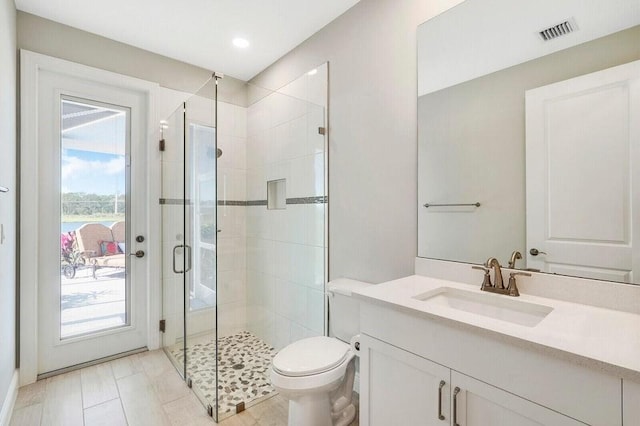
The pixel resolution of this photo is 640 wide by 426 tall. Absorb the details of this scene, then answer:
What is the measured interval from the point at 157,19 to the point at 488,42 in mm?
2191

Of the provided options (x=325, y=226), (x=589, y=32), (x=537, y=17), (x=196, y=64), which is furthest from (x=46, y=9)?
(x=589, y=32)

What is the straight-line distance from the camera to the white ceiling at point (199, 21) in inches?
82.2

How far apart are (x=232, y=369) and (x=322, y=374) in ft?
3.63

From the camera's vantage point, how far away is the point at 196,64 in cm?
294

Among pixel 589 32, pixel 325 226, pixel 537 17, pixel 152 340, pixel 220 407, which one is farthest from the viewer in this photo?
pixel 152 340

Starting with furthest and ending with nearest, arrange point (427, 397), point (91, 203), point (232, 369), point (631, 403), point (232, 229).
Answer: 1. point (232, 229)
2. point (91, 203)
3. point (232, 369)
4. point (427, 397)
5. point (631, 403)

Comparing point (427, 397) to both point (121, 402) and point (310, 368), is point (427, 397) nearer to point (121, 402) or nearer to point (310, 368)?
point (310, 368)

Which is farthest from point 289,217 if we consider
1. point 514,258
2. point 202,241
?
point 514,258

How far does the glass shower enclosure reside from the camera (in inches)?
83.7

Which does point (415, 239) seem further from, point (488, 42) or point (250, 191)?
point (250, 191)

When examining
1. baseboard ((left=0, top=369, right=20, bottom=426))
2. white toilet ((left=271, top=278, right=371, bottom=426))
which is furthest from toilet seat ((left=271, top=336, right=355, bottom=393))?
baseboard ((left=0, top=369, right=20, bottom=426))

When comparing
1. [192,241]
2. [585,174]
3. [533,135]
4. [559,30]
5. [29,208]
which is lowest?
[192,241]

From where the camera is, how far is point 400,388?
119 centimetres

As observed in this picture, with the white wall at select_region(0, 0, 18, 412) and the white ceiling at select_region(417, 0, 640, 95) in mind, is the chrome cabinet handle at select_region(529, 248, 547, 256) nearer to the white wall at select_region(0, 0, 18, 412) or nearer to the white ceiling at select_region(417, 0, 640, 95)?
the white ceiling at select_region(417, 0, 640, 95)
